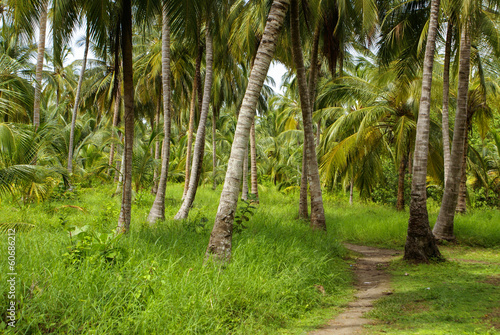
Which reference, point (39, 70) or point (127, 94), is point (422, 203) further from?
point (39, 70)

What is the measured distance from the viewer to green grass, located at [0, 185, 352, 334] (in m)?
3.34

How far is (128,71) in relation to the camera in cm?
782

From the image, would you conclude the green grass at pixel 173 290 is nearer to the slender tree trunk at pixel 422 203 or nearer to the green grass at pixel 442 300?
the green grass at pixel 442 300

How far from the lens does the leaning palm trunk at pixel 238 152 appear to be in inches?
215

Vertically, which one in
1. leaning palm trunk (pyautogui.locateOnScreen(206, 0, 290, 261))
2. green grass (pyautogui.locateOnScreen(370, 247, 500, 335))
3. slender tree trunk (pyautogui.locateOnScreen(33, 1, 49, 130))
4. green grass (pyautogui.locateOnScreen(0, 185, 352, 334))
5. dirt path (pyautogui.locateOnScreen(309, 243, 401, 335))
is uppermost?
slender tree trunk (pyautogui.locateOnScreen(33, 1, 49, 130))

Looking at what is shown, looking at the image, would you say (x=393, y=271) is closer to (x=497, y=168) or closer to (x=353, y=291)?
(x=353, y=291)

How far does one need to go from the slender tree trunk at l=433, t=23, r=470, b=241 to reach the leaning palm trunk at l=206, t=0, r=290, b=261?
6030 millimetres

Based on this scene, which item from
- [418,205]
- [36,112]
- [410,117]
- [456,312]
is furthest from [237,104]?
[456,312]

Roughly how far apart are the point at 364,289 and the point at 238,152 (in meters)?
3.02

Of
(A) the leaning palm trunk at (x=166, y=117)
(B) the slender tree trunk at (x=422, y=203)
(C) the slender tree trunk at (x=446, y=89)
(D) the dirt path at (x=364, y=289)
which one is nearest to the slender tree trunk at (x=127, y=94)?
(A) the leaning palm trunk at (x=166, y=117)

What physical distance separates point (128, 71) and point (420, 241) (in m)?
6.84

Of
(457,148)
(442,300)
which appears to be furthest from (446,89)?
(442,300)

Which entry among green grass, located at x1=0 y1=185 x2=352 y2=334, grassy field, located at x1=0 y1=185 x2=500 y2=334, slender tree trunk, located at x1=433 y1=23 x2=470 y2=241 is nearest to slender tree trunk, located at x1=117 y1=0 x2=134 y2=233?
grassy field, located at x1=0 y1=185 x2=500 y2=334

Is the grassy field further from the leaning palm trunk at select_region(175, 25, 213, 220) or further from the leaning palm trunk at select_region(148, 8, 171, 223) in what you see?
the leaning palm trunk at select_region(175, 25, 213, 220)
